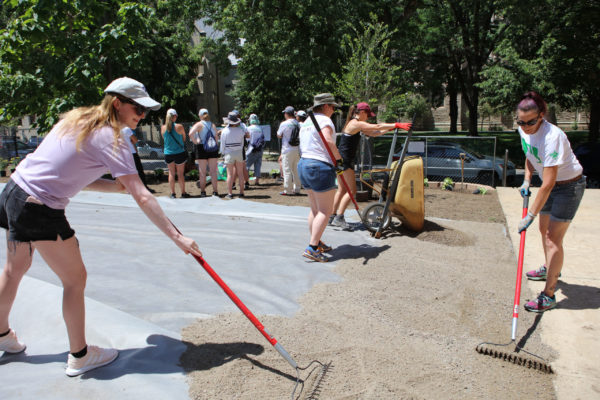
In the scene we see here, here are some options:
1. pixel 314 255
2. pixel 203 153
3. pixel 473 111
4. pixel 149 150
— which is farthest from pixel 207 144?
pixel 473 111

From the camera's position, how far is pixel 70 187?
2.50 meters

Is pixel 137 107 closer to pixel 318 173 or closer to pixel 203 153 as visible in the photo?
pixel 318 173

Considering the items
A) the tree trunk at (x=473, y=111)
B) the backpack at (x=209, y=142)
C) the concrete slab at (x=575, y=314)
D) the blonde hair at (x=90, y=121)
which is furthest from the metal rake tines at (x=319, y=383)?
the tree trunk at (x=473, y=111)

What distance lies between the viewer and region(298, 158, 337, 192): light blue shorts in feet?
16.4

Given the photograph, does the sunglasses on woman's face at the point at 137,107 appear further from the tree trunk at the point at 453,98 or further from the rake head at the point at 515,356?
the tree trunk at the point at 453,98

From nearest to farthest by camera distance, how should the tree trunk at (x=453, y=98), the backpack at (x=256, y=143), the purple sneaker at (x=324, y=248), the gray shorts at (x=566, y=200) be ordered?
1. the gray shorts at (x=566, y=200)
2. the purple sneaker at (x=324, y=248)
3. the backpack at (x=256, y=143)
4. the tree trunk at (x=453, y=98)

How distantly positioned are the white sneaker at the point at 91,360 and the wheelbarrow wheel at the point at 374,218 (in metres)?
4.05

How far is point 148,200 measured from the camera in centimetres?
250

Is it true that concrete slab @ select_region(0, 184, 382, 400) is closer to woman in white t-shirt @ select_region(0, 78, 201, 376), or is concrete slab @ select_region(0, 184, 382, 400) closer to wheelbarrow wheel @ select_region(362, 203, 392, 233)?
wheelbarrow wheel @ select_region(362, 203, 392, 233)

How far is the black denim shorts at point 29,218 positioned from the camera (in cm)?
242

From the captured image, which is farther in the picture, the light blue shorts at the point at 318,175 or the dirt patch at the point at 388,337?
the light blue shorts at the point at 318,175

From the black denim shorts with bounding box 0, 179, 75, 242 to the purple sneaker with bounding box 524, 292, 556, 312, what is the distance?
3692mm

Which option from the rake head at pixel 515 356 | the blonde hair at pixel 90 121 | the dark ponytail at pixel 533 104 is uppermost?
the dark ponytail at pixel 533 104

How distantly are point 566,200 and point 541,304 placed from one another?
927mm
